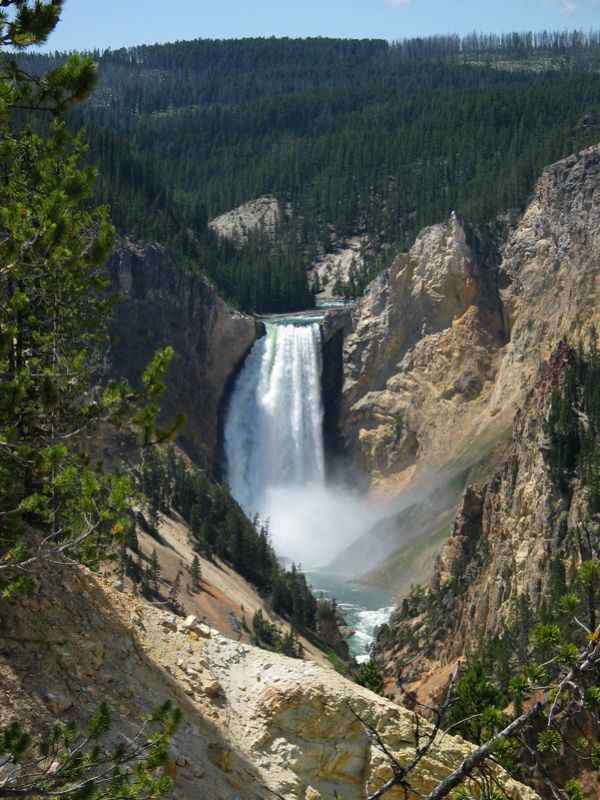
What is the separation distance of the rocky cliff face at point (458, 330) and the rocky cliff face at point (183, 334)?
1141cm

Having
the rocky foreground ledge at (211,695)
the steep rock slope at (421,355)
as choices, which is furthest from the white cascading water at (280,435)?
the rocky foreground ledge at (211,695)

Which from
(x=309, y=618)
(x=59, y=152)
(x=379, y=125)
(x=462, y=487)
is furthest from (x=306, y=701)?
(x=379, y=125)

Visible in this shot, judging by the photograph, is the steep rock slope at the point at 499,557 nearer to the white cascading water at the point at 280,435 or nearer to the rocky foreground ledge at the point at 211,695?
the white cascading water at the point at 280,435

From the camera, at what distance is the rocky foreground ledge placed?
52.1 ft

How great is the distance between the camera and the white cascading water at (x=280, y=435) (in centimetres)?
10262

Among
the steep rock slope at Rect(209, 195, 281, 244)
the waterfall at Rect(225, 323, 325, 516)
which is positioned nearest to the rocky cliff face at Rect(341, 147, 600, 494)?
the waterfall at Rect(225, 323, 325, 516)

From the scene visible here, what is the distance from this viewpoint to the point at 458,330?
97.2 m

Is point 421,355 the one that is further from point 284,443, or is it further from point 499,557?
point 499,557

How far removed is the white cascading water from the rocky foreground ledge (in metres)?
81.3

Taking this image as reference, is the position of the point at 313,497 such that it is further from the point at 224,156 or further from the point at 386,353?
the point at 224,156

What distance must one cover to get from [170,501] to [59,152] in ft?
199

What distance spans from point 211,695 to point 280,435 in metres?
86.3

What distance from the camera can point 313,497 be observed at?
103m

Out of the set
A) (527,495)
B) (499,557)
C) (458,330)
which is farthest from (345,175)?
(499,557)
